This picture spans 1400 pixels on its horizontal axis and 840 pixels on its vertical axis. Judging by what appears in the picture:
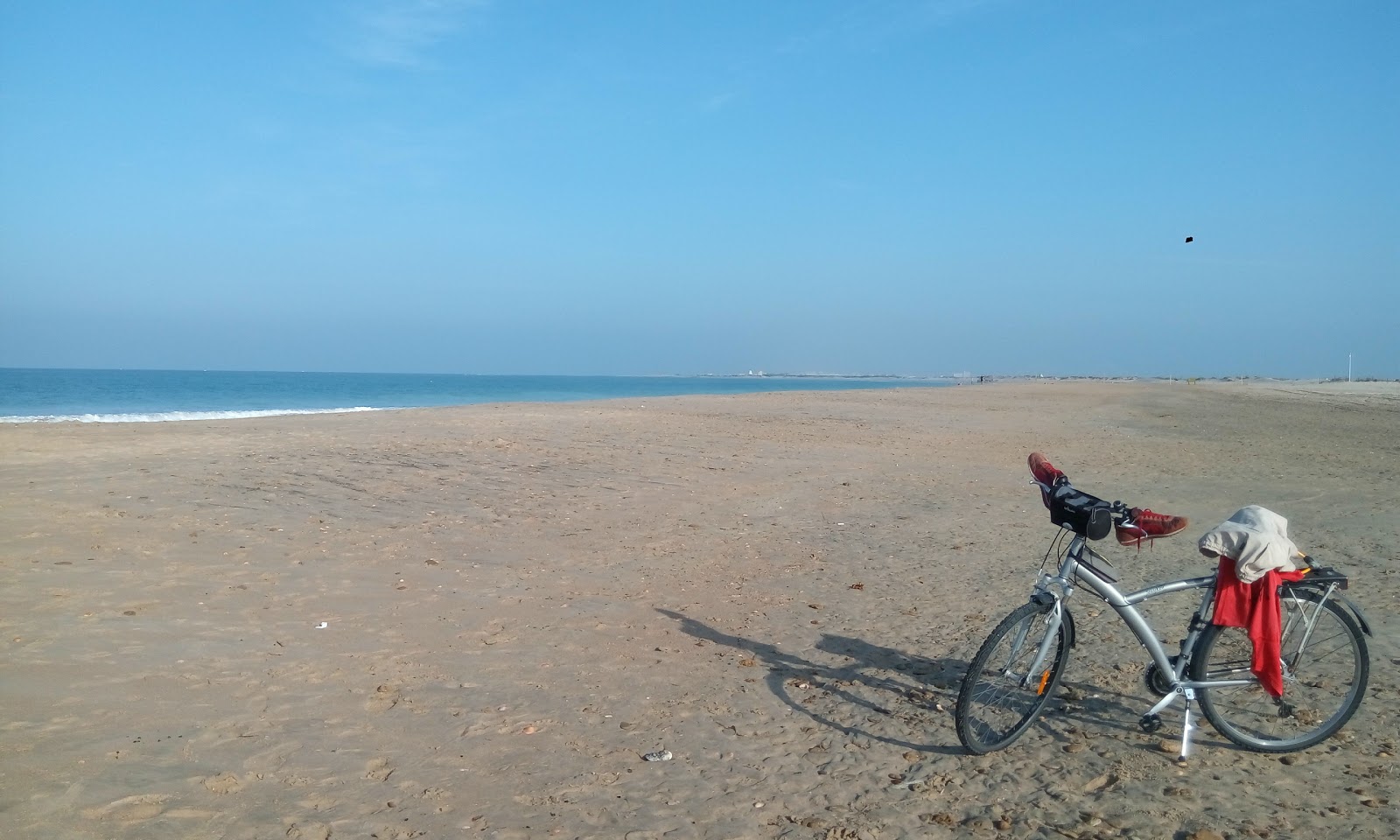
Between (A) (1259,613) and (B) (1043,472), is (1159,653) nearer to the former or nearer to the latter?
(A) (1259,613)

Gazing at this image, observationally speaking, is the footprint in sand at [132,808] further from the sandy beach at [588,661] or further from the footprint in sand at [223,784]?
the footprint in sand at [223,784]

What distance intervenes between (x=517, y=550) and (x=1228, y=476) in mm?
11694

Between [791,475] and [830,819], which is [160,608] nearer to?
[830,819]

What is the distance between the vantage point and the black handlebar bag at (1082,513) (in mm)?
4133

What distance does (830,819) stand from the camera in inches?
146

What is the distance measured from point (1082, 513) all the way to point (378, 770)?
135 inches

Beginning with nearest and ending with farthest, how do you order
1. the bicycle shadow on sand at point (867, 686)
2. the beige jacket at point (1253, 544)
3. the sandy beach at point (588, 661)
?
the sandy beach at point (588, 661) → the beige jacket at point (1253, 544) → the bicycle shadow on sand at point (867, 686)

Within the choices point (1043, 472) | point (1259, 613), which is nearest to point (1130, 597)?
point (1259, 613)

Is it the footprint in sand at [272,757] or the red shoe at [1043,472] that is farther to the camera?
the red shoe at [1043,472]

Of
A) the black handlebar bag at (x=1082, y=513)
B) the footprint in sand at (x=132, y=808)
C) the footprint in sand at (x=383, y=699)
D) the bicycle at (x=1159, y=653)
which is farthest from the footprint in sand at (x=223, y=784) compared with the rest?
the black handlebar bag at (x=1082, y=513)

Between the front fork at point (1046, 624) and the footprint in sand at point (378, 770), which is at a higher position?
the front fork at point (1046, 624)

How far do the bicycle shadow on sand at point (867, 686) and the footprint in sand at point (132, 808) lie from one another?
9.86 feet

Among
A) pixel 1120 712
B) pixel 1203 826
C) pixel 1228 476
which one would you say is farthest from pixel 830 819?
pixel 1228 476

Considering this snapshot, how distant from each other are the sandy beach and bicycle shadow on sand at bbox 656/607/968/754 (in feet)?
0.09
